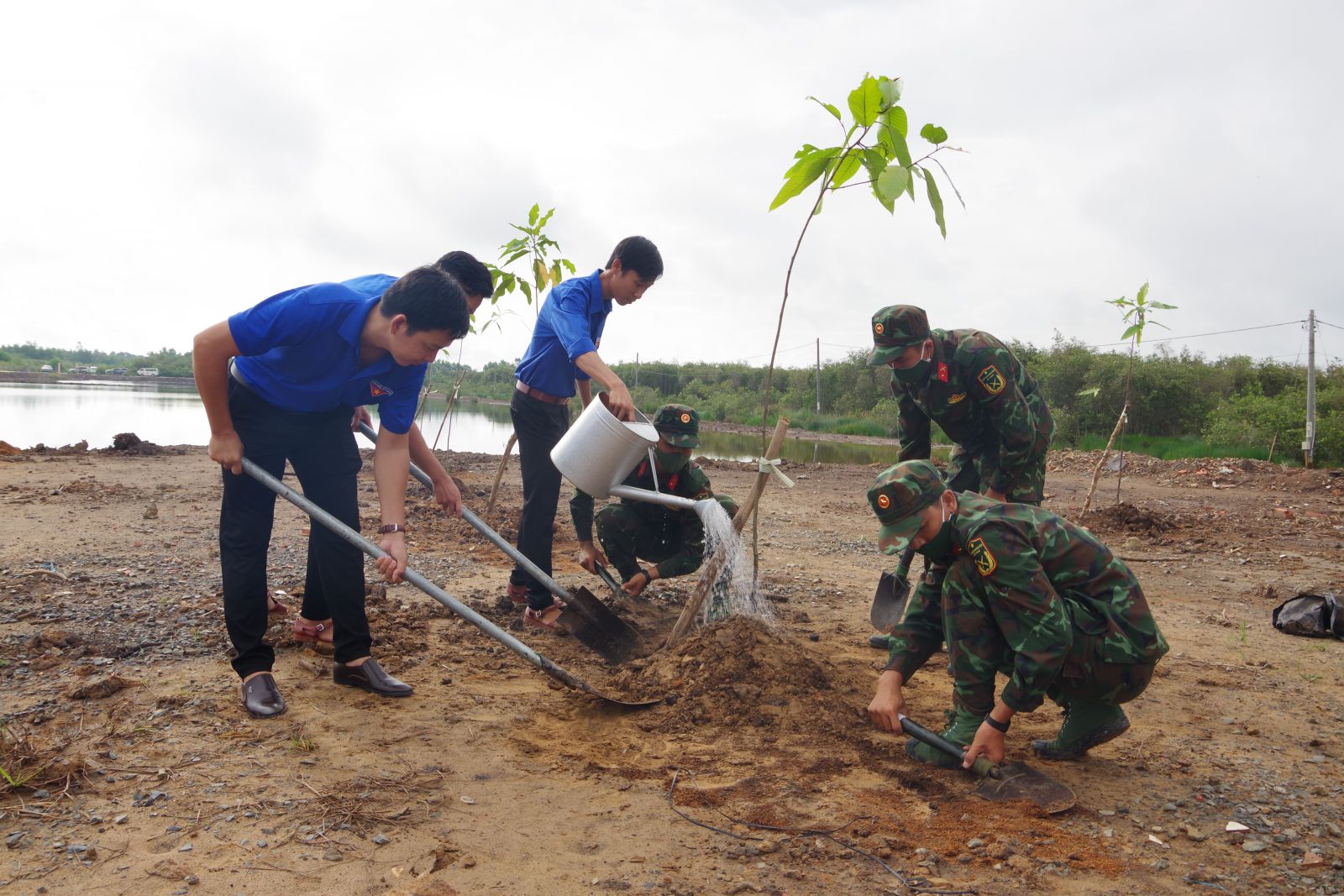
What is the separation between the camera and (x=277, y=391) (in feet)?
9.09

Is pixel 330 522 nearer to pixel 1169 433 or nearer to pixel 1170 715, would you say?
pixel 1170 715

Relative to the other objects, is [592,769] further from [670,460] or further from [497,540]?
[670,460]

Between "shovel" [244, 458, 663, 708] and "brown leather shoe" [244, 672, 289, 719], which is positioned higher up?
"shovel" [244, 458, 663, 708]

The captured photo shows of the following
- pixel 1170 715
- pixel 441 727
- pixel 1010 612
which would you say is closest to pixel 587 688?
A: pixel 441 727

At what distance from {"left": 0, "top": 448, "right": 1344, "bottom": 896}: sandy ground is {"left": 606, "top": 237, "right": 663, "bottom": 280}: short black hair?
1.57m

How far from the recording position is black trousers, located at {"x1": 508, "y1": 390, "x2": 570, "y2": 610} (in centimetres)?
396

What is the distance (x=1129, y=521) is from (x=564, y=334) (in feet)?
19.9

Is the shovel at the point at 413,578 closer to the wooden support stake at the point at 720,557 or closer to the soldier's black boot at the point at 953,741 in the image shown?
the wooden support stake at the point at 720,557

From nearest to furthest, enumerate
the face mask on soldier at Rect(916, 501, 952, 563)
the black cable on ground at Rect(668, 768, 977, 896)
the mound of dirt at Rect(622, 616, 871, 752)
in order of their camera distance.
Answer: the black cable on ground at Rect(668, 768, 977, 896) → the face mask on soldier at Rect(916, 501, 952, 563) → the mound of dirt at Rect(622, 616, 871, 752)

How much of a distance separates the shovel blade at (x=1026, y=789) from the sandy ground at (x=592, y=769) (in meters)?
0.05

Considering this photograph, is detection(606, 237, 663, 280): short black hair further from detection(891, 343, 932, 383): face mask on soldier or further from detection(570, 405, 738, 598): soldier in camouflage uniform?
detection(891, 343, 932, 383): face mask on soldier

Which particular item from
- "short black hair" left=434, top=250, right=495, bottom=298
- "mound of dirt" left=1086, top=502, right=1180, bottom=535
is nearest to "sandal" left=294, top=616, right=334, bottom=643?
"short black hair" left=434, top=250, right=495, bottom=298

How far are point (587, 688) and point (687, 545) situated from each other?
4.72 feet

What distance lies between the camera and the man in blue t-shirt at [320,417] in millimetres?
2555
